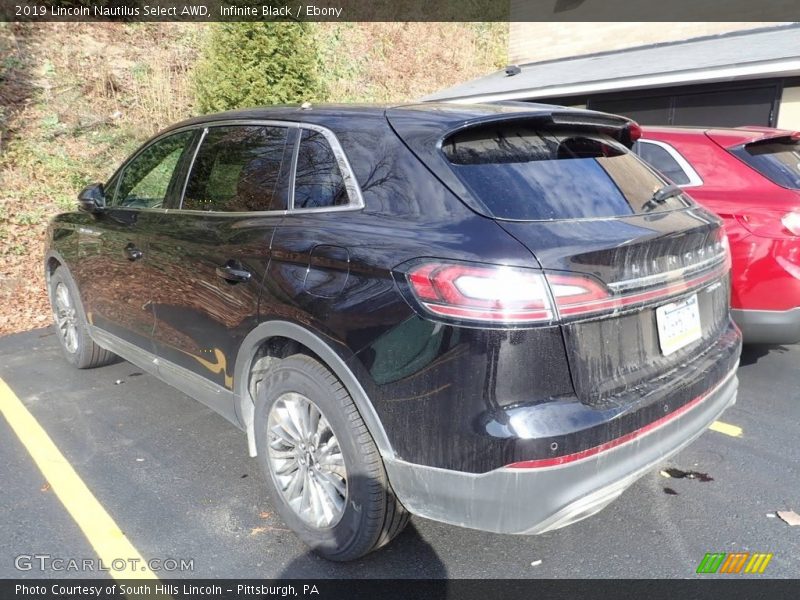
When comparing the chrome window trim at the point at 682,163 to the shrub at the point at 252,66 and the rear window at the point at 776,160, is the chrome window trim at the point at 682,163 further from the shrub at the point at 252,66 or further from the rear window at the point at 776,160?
the shrub at the point at 252,66

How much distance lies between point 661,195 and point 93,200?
11.7ft

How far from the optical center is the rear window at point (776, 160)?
4.09 meters

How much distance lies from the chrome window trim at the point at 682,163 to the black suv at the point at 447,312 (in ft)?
5.36

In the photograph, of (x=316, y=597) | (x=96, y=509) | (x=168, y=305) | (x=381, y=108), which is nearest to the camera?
(x=316, y=597)

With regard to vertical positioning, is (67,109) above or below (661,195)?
above

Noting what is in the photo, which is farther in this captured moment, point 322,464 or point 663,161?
point 663,161

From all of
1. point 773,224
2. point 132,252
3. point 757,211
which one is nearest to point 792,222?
point 773,224

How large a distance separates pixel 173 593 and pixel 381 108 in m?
2.20

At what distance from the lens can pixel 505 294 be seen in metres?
1.94

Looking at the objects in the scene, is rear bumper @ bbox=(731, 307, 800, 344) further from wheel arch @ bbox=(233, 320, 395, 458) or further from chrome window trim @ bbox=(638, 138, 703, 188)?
wheel arch @ bbox=(233, 320, 395, 458)

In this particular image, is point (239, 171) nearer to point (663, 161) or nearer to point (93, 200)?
point (93, 200)

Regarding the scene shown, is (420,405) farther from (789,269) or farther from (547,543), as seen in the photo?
(789,269)

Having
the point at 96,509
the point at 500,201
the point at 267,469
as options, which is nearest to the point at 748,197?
the point at 500,201

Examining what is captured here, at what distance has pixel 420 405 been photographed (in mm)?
2068
